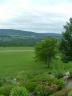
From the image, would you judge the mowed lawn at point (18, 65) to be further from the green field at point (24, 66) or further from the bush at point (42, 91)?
the bush at point (42, 91)

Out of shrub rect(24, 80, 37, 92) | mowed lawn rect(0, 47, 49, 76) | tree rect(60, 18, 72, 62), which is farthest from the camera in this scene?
mowed lawn rect(0, 47, 49, 76)

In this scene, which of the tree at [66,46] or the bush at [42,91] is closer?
the bush at [42,91]

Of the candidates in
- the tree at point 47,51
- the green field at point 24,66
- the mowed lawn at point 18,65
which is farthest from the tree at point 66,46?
the tree at point 47,51

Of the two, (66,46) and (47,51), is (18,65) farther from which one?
(66,46)

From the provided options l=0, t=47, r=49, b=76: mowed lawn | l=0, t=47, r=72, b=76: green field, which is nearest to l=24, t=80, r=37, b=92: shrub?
l=0, t=47, r=72, b=76: green field

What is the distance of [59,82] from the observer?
1366 inches

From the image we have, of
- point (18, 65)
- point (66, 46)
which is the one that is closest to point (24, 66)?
point (18, 65)

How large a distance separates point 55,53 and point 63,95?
5120 centimetres

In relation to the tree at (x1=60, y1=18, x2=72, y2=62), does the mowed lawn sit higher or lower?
lower

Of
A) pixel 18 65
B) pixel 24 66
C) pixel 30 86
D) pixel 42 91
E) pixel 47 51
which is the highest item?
pixel 30 86

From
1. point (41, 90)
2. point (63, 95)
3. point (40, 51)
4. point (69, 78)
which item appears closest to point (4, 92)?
point (41, 90)

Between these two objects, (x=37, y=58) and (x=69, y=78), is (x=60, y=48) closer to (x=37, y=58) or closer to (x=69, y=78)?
(x=69, y=78)

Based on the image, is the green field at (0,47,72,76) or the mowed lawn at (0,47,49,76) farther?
the mowed lawn at (0,47,49,76)

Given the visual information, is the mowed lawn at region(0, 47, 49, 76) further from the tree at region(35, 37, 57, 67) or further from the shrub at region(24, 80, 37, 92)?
the shrub at region(24, 80, 37, 92)
